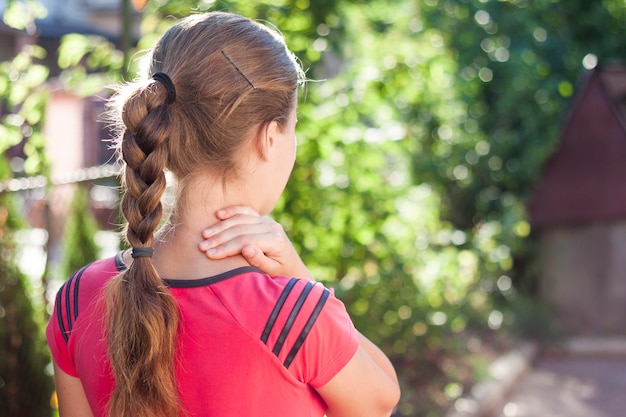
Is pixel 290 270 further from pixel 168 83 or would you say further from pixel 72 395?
pixel 72 395

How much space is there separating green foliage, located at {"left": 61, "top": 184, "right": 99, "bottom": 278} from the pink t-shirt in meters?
4.16

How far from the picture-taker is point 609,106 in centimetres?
703

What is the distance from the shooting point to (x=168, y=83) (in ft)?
4.81

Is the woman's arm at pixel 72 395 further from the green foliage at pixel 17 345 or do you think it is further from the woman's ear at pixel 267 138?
the green foliage at pixel 17 345

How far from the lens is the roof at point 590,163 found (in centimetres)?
701

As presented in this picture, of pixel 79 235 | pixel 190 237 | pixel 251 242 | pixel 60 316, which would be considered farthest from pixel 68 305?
pixel 79 235

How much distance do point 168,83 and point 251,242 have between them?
0.33 metres

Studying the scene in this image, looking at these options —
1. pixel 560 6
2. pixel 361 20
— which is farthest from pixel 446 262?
pixel 560 6

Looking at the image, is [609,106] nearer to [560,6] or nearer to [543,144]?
[543,144]

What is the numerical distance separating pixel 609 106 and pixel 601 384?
8.35ft

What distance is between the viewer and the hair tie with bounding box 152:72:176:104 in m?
1.46

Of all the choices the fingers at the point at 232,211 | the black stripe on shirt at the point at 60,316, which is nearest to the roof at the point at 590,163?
the fingers at the point at 232,211

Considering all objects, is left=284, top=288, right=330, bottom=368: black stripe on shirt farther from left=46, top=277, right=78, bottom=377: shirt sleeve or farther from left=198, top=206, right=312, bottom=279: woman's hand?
left=46, top=277, right=78, bottom=377: shirt sleeve

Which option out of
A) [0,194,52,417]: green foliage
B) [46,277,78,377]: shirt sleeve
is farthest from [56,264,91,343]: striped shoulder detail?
[0,194,52,417]: green foliage
